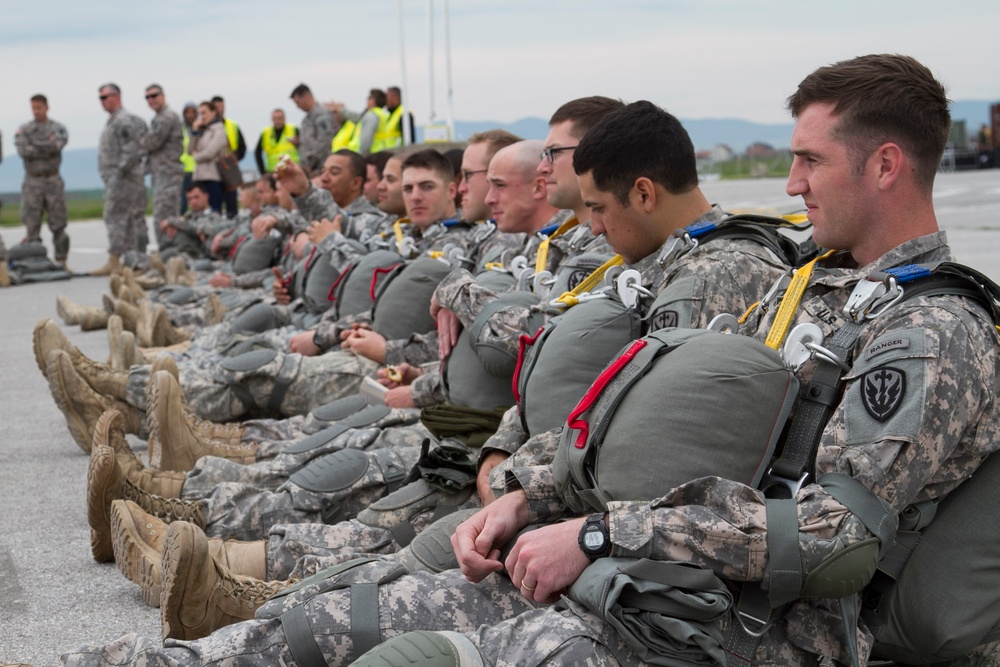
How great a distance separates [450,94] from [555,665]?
1504 centimetres

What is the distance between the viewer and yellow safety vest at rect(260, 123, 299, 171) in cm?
1507

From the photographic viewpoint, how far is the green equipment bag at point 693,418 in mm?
2068

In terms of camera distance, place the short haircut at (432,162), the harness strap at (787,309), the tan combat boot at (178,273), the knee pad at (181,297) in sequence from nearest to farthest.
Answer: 1. the harness strap at (787,309)
2. the short haircut at (432,162)
3. the knee pad at (181,297)
4. the tan combat boot at (178,273)

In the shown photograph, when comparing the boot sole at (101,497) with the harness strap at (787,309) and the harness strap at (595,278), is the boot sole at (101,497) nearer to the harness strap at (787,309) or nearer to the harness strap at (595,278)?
the harness strap at (595,278)

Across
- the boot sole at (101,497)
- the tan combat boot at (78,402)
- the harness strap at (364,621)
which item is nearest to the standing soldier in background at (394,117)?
the tan combat boot at (78,402)

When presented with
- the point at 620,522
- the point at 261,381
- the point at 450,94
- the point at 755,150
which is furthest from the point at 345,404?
the point at 755,150

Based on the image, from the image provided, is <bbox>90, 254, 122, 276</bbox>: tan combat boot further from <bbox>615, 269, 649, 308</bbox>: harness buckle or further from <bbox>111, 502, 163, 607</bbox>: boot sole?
<bbox>615, 269, 649, 308</bbox>: harness buckle

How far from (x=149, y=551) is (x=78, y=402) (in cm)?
188

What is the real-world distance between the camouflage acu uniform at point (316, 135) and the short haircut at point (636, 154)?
10.9 m

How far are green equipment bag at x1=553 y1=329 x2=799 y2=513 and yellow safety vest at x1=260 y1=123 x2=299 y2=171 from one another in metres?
13.5

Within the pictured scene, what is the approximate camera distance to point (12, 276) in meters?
14.2

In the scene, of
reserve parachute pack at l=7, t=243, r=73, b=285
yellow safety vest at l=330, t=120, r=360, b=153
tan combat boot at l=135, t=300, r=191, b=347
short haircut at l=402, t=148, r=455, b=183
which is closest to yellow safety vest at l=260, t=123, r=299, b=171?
yellow safety vest at l=330, t=120, r=360, b=153

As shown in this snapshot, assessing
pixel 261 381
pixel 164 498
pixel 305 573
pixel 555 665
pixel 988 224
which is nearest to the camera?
pixel 555 665

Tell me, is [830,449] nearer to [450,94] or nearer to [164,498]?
[164,498]
